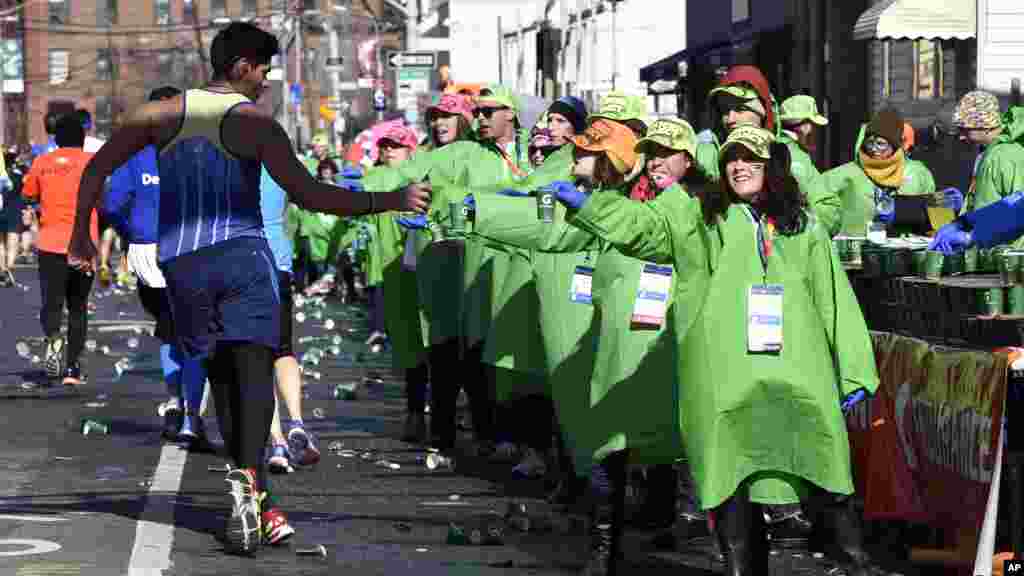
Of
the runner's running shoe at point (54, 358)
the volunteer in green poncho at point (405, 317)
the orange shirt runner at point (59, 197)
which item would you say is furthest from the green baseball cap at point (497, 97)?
the orange shirt runner at point (59, 197)

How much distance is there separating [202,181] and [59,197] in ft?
29.5

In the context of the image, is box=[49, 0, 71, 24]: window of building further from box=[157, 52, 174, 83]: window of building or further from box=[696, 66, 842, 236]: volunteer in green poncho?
box=[696, 66, 842, 236]: volunteer in green poncho

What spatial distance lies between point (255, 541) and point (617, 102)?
244cm

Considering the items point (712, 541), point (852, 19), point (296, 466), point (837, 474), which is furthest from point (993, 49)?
point (837, 474)

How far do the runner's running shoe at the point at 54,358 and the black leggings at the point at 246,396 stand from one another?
7.89 meters

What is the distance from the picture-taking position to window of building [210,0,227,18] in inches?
4756

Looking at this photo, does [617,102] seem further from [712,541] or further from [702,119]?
[702,119]

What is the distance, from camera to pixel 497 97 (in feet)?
42.5

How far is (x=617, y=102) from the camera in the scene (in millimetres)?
10328

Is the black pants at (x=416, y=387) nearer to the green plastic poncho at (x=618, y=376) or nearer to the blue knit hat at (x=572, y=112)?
the blue knit hat at (x=572, y=112)

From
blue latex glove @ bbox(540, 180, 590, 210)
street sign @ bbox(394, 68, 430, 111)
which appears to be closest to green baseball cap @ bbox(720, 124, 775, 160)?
blue latex glove @ bbox(540, 180, 590, 210)

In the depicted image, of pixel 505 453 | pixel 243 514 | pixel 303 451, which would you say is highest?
pixel 243 514

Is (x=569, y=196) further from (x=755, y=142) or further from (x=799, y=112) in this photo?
(x=799, y=112)

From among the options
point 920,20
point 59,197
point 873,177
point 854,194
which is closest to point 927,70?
point 920,20
